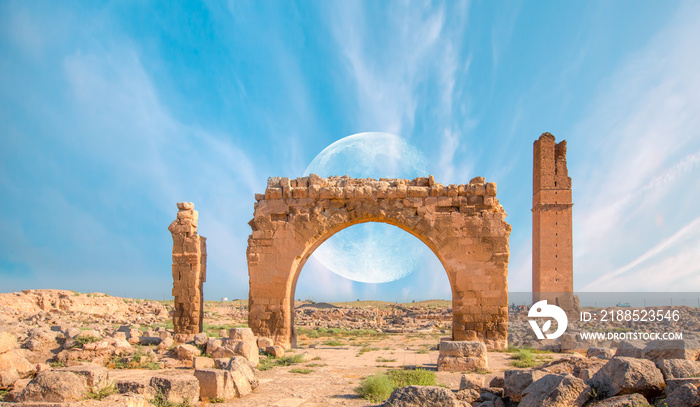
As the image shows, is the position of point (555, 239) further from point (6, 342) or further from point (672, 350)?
Result: point (6, 342)

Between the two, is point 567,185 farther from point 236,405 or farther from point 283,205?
point 236,405

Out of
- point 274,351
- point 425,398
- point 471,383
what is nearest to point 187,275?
point 274,351

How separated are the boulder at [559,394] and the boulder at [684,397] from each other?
579mm

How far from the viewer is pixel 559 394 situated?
4074mm

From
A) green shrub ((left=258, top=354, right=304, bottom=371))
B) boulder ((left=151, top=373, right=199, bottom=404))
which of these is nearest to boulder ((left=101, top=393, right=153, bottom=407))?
boulder ((left=151, top=373, right=199, bottom=404))

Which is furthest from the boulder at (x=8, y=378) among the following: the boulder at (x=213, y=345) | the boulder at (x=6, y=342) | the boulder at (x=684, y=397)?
the boulder at (x=684, y=397)

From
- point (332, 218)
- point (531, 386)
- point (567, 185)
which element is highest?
point (567, 185)

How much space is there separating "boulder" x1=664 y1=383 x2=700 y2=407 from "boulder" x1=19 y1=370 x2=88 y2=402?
527cm

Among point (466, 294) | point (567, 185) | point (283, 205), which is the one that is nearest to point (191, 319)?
point (283, 205)

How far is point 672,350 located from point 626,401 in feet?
6.25

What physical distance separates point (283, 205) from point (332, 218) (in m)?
1.24

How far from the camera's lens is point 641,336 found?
1777 cm

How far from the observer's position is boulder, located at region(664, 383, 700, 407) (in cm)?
372

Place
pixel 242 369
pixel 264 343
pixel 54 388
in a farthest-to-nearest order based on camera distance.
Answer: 1. pixel 264 343
2. pixel 242 369
3. pixel 54 388
